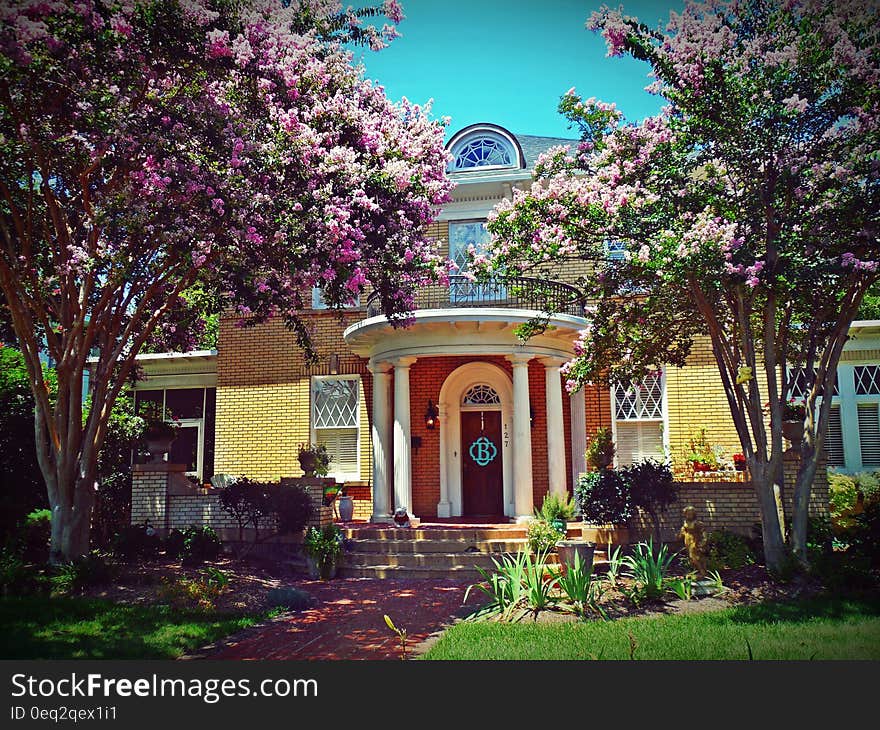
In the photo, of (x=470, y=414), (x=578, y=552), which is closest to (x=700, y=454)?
(x=470, y=414)

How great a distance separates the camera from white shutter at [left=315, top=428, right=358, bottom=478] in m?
15.8

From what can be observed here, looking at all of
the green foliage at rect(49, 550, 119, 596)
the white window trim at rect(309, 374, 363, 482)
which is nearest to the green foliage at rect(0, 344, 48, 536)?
the green foliage at rect(49, 550, 119, 596)

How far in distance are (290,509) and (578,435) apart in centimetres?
581

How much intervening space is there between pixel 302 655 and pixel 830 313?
7858mm

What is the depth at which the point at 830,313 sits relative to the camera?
9.91m

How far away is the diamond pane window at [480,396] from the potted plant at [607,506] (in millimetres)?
4222

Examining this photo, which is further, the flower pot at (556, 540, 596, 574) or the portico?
the portico

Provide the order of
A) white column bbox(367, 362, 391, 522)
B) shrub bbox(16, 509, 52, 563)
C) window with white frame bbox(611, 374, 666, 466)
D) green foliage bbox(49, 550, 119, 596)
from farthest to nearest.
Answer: window with white frame bbox(611, 374, 666, 466)
white column bbox(367, 362, 391, 522)
shrub bbox(16, 509, 52, 563)
green foliage bbox(49, 550, 119, 596)

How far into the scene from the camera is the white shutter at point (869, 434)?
14812mm

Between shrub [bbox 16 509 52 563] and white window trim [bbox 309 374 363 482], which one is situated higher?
white window trim [bbox 309 374 363 482]

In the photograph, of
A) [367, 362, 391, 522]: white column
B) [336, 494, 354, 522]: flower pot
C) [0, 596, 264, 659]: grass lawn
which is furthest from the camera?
[336, 494, 354, 522]: flower pot

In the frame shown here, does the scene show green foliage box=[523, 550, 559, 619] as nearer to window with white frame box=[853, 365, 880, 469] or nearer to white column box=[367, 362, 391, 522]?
white column box=[367, 362, 391, 522]

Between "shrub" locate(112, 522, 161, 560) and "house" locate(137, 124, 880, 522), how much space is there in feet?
13.2

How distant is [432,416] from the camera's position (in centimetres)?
1541
